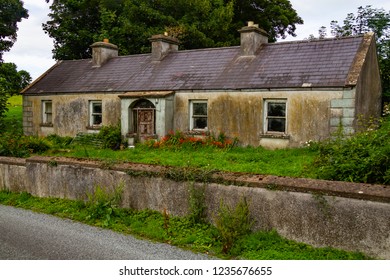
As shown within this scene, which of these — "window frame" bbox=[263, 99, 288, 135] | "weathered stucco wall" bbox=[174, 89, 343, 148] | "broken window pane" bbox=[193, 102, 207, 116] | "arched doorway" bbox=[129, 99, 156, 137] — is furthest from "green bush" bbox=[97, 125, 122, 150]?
"window frame" bbox=[263, 99, 288, 135]

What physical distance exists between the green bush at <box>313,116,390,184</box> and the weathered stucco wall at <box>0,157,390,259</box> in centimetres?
85

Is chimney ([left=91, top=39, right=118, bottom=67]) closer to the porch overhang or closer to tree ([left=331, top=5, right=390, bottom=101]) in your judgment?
the porch overhang

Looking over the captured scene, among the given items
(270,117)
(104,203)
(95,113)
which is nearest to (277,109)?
(270,117)

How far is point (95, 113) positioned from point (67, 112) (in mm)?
2223

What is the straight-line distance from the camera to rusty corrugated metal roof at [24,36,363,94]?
14984mm

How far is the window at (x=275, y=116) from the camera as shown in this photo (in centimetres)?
1533

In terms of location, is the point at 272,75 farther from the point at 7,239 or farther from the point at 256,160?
the point at 7,239

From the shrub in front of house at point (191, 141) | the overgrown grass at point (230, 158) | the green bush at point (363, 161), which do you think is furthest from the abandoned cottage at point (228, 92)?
the green bush at point (363, 161)

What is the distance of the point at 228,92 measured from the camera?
16250mm

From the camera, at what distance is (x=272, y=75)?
15.8 meters

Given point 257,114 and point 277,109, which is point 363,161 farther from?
Result: point 257,114

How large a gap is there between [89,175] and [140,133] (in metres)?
9.88

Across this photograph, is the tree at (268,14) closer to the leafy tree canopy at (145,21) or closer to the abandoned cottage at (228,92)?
the leafy tree canopy at (145,21)
